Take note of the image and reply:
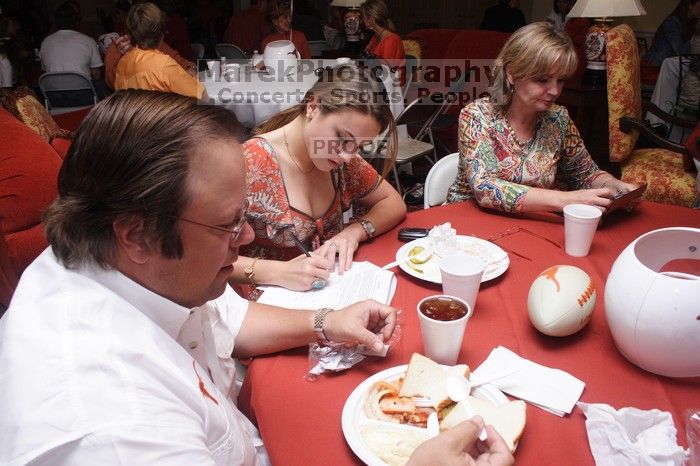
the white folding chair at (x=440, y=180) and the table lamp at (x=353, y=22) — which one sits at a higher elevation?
the table lamp at (x=353, y=22)

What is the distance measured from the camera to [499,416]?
0.79m

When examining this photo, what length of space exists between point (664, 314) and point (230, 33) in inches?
250

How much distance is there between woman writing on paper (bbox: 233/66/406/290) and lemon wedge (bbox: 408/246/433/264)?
16 centimetres

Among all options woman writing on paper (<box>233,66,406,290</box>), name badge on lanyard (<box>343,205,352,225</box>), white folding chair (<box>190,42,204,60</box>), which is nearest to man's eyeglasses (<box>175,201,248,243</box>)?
woman writing on paper (<box>233,66,406,290</box>)

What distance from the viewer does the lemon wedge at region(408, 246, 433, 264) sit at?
128cm

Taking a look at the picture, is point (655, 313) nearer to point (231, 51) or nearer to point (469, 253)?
point (469, 253)

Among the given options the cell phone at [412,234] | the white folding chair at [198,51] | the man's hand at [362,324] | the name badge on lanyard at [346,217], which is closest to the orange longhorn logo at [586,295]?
the man's hand at [362,324]

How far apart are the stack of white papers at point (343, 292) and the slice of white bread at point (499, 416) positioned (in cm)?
37

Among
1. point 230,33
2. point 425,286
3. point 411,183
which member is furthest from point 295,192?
point 230,33

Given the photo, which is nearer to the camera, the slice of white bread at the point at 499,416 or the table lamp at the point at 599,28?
the slice of white bread at the point at 499,416

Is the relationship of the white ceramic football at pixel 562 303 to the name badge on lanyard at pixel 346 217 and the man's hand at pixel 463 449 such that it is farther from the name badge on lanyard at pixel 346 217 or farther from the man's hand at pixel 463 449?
the name badge on lanyard at pixel 346 217

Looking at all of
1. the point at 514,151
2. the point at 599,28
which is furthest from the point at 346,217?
the point at 599,28

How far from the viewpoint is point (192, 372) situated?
726 mm

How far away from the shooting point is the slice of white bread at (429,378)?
83 centimetres
